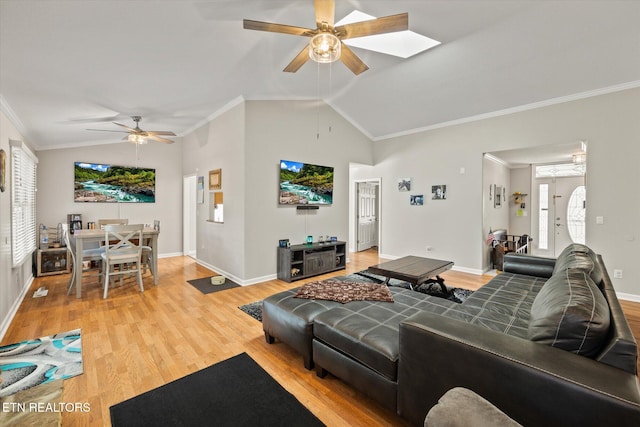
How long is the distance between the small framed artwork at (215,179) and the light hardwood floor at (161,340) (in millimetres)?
1800

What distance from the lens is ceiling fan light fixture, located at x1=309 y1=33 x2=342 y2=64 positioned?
227cm

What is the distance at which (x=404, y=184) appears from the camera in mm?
6301

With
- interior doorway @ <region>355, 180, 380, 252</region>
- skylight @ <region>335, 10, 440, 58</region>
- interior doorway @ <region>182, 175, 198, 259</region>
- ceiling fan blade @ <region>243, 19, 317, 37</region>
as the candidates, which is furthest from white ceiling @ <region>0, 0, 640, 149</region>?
interior doorway @ <region>355, 180, 380, 252</region>

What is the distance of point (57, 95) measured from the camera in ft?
10.5

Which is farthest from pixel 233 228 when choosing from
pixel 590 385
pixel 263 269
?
pixel 590 385

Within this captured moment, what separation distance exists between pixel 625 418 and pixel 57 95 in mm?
5016

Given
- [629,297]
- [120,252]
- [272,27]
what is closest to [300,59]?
[272,27]

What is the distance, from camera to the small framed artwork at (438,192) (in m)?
5.67

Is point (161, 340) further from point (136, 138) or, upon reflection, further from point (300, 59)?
point (136, 138)

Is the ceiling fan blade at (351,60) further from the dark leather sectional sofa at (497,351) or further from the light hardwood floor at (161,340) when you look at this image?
the light hardwood floor at (161,340)

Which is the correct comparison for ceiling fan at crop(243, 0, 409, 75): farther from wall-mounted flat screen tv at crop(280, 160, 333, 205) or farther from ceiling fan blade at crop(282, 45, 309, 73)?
wall-mounted flat screen tv at crop(280, 160, 333, 205)

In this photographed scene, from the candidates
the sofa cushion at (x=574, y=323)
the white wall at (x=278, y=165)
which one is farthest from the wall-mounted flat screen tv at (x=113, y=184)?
the sofa cushion at (x=574, y=323)

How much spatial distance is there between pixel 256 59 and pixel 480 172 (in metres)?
4.22

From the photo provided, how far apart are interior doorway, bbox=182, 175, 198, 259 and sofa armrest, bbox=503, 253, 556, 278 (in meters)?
6.37
